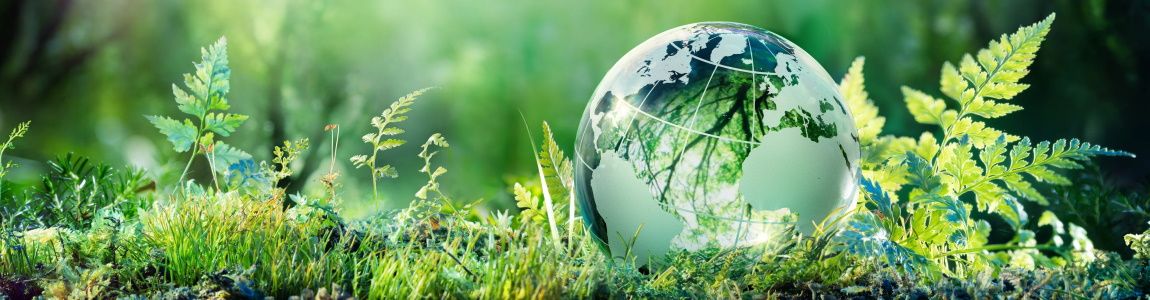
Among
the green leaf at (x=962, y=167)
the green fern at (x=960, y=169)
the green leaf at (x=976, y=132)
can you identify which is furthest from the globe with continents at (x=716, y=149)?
the green leaf at (x=976, y=132)

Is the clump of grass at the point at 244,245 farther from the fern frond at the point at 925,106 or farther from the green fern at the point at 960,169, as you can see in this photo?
the fern frond at the point at 925,106

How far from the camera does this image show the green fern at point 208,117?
10.7 ft

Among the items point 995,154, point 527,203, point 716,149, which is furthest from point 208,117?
point 995,154

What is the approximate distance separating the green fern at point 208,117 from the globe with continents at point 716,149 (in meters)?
1.25

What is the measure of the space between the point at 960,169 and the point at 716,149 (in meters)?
0.86

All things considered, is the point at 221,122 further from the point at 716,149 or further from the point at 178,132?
the point at 716,149

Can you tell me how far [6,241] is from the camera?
2939 millimetres

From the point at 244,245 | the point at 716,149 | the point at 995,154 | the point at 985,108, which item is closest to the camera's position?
the point at 244,245

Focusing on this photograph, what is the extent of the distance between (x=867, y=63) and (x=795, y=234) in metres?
2.81

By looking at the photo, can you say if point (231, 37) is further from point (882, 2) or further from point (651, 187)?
point (882, 2)

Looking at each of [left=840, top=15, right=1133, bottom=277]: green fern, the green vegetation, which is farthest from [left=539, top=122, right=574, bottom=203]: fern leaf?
[left=840, top=15, right=1133, bottom=277]: green fern

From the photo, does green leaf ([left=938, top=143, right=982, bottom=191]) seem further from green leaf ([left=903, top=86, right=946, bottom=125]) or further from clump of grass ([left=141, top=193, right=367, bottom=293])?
clump of grass ([left=141, top=193, right=367, bottom=293])

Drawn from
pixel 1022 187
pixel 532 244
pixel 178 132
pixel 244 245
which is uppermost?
pixel 178 132

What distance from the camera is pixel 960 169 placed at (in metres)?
3.18
